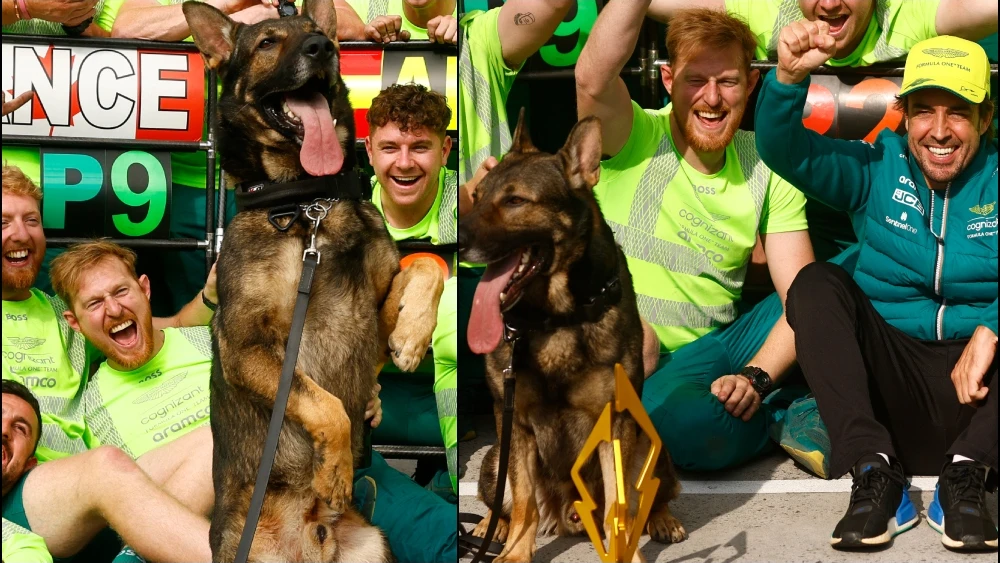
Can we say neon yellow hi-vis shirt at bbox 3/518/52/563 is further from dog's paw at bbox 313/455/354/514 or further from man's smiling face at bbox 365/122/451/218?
man's smiling face at bbox 365/122/451/218

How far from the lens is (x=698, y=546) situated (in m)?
3.38

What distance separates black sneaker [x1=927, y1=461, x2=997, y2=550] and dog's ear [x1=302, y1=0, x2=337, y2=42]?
90.5 inches

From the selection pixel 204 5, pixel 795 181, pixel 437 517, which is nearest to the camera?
pixel 204 5

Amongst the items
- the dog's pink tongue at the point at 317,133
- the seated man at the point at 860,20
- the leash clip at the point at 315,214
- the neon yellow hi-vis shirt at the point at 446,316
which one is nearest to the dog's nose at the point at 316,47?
the dog's pink tongue at the point at 317,133

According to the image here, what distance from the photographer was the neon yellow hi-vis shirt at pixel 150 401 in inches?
133

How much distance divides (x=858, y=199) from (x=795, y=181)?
0.28 meters

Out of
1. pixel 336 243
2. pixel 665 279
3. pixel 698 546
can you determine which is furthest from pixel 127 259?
pixel 698 546

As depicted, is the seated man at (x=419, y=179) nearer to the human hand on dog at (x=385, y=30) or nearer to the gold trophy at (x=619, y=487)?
the human hand on dog at (x=385, y=30)

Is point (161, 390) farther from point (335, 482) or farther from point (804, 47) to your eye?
point (804, 47)

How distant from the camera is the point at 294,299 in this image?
2.95 metres

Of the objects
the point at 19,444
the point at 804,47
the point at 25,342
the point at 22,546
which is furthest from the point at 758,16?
the point at 22,546

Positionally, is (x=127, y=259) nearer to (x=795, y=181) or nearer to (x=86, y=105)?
(x=86, y=105)

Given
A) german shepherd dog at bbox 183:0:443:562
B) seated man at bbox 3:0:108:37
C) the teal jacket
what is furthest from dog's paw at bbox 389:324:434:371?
seated man at bbox 3:0:108:37

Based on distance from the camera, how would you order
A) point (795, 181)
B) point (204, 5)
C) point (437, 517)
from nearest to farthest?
point (204, 5), point (437, 517), point (795, 181)
